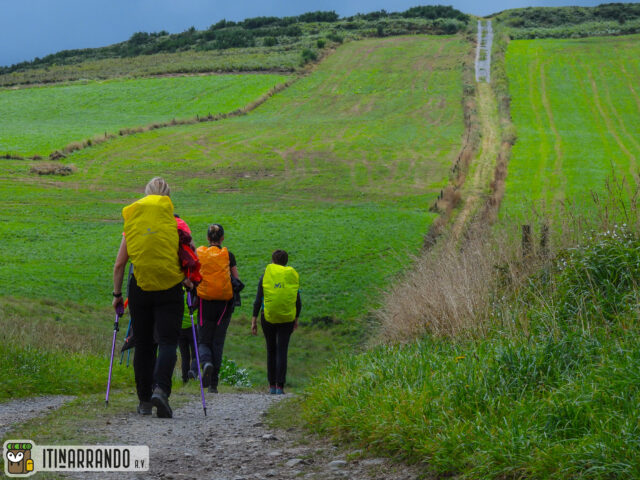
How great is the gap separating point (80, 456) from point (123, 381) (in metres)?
5.31

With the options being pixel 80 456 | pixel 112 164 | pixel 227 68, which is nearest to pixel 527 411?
pixel 80 456

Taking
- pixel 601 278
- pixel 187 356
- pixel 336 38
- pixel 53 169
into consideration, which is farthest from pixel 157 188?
pixel 336 38

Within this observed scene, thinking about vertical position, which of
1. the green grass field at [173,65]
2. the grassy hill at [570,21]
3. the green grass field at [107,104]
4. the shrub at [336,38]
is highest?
the grassy hill at [570,21]

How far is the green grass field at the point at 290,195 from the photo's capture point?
894 inches

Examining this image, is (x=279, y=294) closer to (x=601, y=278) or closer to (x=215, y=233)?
(x=215, y=233)

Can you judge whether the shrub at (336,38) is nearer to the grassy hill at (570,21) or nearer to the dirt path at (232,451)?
the grassy hill at (570,21)

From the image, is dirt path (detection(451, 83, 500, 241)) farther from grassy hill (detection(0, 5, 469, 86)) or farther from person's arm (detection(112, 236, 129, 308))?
grassy hill (detection(0, 5, 469, 86))

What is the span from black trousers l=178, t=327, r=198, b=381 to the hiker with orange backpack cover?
11.6 inches

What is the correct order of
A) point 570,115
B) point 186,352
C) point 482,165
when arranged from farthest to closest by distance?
point 570,115 < point 482,165 < point 186,352

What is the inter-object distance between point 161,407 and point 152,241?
1.69m

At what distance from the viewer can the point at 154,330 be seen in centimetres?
787

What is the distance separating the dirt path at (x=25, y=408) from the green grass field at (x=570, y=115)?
17610mm

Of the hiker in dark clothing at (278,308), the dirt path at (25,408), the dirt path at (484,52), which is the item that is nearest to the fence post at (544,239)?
the hiker in dark clothing at (278,308)

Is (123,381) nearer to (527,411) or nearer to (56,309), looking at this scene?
(527,411)
